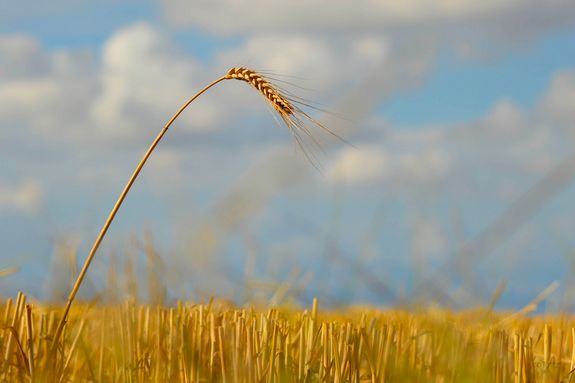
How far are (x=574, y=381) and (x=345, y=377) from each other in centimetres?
103

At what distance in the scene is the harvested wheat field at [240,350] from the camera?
110 inches

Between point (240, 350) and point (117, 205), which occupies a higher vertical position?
point (117, 205)

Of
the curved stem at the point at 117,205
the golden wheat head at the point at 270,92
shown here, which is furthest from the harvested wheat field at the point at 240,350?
the golden wheat head at the point at 270,92

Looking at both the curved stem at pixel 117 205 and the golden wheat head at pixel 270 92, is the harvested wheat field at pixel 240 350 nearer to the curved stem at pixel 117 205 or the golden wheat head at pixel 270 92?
the curved stem at pixel 117 205

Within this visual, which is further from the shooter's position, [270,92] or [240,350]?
[240,350]

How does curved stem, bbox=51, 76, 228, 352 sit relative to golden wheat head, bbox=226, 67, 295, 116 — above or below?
below

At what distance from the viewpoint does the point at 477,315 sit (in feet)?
9.20

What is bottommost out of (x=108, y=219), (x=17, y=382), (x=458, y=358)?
(x=17, y=382)

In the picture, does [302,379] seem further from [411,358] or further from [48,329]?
[48,329]

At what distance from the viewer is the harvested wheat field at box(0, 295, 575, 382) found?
110 inches

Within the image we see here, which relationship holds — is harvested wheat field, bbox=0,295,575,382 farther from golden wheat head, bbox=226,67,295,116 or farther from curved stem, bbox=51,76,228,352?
golden wheat head, bbox=226,67,295,116

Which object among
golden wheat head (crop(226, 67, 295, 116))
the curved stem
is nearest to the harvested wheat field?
the curved stem

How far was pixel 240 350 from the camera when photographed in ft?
9.14

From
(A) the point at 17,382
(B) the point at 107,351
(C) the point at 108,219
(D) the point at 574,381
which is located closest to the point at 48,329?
(B) the point at 107,351
